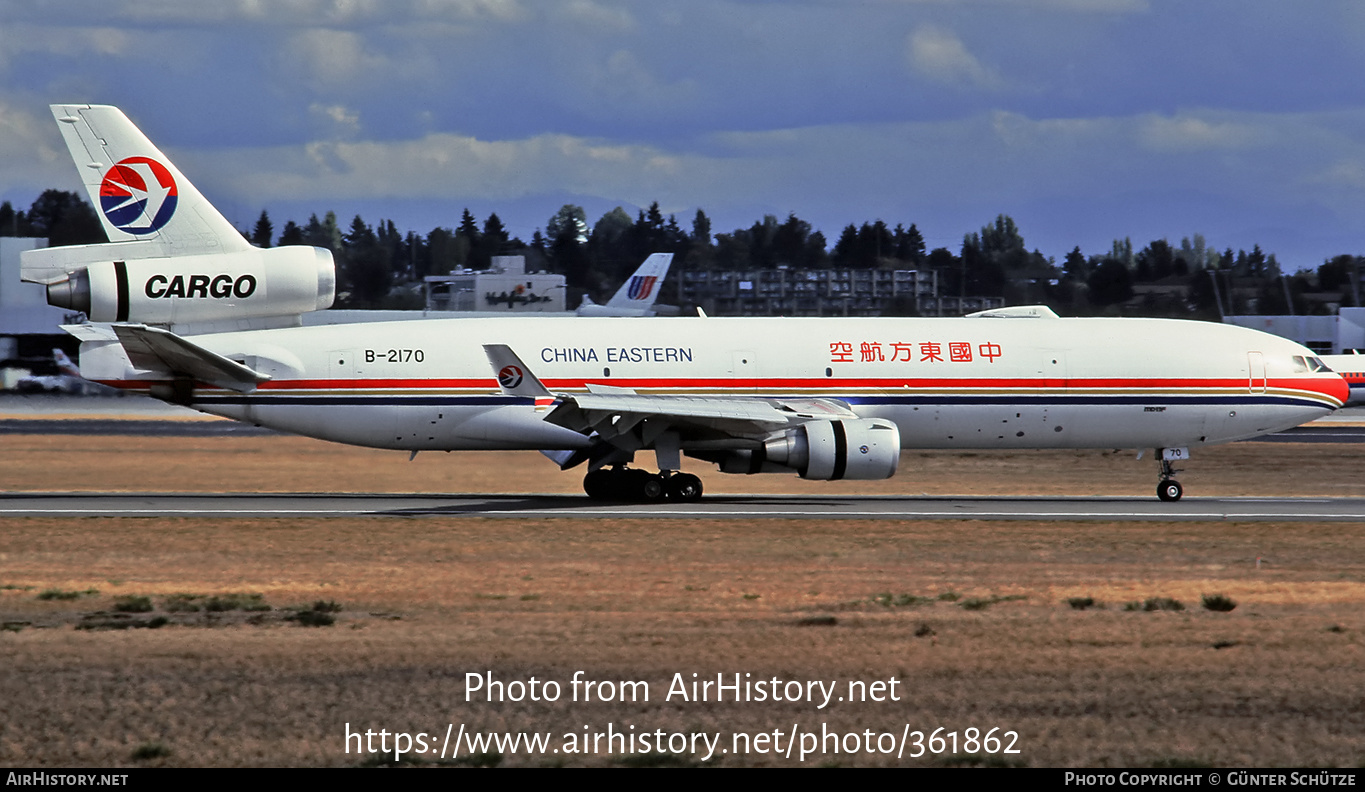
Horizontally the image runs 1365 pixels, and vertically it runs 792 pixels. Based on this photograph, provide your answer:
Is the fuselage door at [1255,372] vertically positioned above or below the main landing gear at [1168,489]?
above

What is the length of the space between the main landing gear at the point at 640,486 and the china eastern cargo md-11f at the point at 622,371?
0.16ft

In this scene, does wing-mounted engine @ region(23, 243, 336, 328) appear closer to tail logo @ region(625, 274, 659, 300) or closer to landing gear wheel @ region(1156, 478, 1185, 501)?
landing gear wheel @ region(1156, 478, 1185, 501)

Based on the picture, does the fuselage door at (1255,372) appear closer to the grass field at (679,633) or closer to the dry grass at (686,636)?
the grass field at (679,633)

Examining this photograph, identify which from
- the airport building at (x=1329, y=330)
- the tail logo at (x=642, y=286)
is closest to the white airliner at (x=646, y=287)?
the tail logo at (x=642, y=286)

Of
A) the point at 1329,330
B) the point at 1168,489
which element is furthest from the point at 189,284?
the point at 1329,330

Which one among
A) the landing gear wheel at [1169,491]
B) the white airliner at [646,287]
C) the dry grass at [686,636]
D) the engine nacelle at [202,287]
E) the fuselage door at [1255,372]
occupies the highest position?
the white airliner at [646,287]

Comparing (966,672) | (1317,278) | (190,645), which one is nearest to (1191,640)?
(966,672)

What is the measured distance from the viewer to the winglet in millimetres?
26422

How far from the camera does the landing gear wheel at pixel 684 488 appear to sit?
29062 mm

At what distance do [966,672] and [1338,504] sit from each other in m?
20.6

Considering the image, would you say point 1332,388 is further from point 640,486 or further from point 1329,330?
point 1329,330

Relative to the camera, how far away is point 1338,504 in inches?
1180
